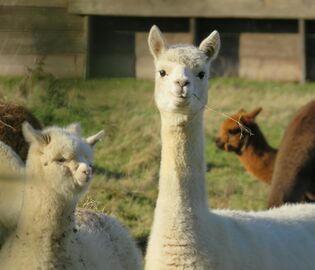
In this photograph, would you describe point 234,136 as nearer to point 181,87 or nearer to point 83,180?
point 181,87

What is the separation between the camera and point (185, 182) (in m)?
7.24

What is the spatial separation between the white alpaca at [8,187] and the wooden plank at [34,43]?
768 cm

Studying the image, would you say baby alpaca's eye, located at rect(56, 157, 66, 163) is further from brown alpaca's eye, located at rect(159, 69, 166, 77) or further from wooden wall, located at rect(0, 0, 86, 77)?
wooden wall, located at rect(0, 0, 86, 77)

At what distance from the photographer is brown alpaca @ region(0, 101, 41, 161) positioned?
355 inches

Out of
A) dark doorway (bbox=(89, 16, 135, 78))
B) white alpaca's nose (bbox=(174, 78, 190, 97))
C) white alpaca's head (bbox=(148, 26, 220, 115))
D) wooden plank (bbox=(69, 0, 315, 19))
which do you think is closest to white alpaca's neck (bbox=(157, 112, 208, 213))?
white alpaca's head (bbox=(148, 26, 220, 115))

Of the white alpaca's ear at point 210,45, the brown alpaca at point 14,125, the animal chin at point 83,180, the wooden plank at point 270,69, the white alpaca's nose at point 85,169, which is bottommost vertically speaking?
the wooden plank at point 270,69

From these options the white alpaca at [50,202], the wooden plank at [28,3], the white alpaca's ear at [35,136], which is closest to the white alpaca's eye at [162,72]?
the white alpaca at [50,202]

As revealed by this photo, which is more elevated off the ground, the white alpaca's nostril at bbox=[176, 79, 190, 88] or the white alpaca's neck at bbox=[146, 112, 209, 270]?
the white alpaca's nostril at bbox=[176, 79, 190, 88]

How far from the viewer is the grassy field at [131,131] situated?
1214 centimetres

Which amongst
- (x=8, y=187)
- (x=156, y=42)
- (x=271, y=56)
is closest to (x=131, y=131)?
(x=271, y=56)

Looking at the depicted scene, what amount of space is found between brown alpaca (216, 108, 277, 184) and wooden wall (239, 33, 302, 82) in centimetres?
637

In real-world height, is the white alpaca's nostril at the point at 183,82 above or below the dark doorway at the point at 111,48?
above

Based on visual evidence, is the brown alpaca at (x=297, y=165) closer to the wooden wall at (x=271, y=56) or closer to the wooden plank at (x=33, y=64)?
the wooden plank at (x=33, y=64)

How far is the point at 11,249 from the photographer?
20.9 ft
